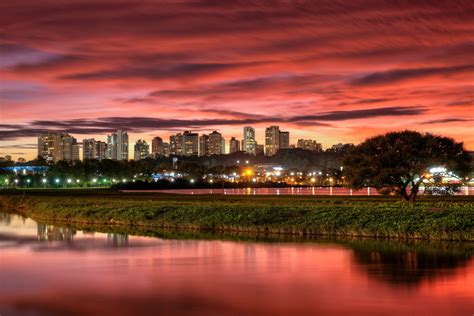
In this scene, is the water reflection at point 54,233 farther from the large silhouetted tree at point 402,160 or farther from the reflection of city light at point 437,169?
the reflection of city light at point 437,169

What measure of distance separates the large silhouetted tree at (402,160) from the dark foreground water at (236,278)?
18458 mm

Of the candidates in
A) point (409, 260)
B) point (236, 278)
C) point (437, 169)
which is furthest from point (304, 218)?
point (236, 278)

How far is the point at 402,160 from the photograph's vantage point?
60719 millimetres

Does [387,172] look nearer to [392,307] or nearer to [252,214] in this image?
[252,214]

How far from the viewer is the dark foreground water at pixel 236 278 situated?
77.2 ft

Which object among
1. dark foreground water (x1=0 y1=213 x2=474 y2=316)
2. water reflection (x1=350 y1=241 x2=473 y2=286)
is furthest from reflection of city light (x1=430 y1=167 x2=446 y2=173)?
water reflection (x1=350 y1=241 x2=473 y2=286)

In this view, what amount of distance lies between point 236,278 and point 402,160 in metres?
34.3

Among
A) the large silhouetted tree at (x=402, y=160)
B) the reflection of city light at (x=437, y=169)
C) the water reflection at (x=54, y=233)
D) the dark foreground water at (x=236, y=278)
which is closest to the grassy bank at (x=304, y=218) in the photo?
the dark foreground water at (x=236, y=278)

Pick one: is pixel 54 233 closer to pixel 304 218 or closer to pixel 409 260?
pixel 304 218

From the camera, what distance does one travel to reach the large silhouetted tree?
60.2 meters

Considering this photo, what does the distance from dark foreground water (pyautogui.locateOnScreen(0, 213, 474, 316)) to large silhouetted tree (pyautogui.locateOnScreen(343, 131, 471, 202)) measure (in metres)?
18.5

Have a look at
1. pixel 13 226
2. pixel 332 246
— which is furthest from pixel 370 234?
pixel 13 226

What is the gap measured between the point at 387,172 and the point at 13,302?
40.3 metres

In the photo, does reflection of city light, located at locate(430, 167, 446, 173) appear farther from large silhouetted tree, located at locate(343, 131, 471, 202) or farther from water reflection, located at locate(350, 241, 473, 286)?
water reflection, located at locate(350, 241, 473, 286)
